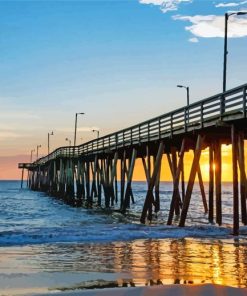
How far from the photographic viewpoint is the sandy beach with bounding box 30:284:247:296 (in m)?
7.21

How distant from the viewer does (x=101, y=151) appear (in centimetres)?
Result: 3631

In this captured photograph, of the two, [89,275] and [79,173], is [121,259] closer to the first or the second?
[89,275]

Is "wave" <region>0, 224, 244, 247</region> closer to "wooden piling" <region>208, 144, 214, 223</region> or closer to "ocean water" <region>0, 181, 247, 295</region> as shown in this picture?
"ocean water" <region>0, 181, 247, 295</region>

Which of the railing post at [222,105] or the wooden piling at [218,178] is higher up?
the railing post at [222,105]

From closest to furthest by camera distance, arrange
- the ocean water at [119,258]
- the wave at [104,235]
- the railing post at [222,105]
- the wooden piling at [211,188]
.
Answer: the ocean water at [119,258] < the wave at [104,235] < the railing post at [222,105] < the wooden piling at [211,188]

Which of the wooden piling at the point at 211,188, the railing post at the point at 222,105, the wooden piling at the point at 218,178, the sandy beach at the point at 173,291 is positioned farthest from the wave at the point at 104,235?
the sandy beach at the point at 173,291

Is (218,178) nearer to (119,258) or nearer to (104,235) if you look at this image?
(104,235)

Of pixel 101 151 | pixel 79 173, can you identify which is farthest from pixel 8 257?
pixel 79 173

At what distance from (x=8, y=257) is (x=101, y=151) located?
80.1 ft

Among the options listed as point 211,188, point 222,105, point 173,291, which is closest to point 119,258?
point 173,291

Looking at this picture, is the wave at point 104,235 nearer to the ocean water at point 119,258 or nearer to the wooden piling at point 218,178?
the ocean water at point 119,258

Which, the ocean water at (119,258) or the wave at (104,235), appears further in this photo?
the wave at (104,235)

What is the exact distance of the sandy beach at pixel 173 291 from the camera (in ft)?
23.7

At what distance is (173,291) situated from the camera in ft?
24.2
